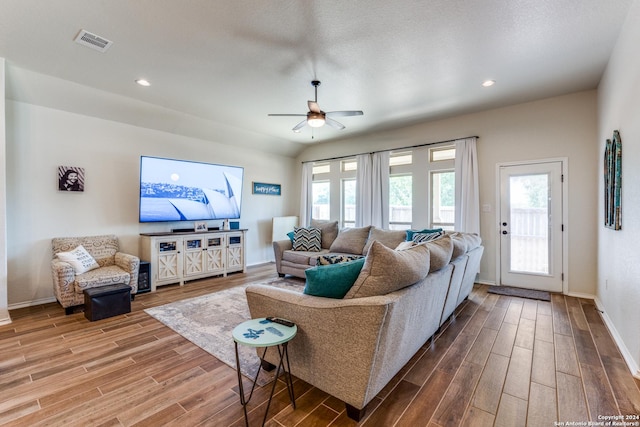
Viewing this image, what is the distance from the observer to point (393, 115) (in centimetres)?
496

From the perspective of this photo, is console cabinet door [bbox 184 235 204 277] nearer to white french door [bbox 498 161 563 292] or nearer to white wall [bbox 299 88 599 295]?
white wall [bbox 299 88 599 295]

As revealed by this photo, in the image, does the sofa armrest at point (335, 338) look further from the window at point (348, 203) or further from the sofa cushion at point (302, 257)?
the window at point (348, 203)

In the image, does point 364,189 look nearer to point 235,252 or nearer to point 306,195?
point 306,195

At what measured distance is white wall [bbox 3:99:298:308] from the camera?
3.66 meters

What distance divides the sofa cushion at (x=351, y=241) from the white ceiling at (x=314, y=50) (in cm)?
222

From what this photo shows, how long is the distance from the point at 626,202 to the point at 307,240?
423cm

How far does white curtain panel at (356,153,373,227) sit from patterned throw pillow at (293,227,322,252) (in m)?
1.09

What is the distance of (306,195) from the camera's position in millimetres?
7188

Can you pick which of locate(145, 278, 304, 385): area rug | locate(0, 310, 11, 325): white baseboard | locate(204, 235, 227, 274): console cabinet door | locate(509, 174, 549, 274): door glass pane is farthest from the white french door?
locate(0, 310, 11, 325): white baseboard

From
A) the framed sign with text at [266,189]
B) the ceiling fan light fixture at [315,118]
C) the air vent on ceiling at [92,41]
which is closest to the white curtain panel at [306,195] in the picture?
the framed sign with text at [266,189]

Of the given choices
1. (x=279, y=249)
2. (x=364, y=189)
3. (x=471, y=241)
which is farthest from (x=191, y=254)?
(x=471, y=241)

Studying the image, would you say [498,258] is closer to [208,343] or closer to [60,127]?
[208,343]

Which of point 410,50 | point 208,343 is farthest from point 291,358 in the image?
point 410,50

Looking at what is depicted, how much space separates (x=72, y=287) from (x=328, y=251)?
3729mm
